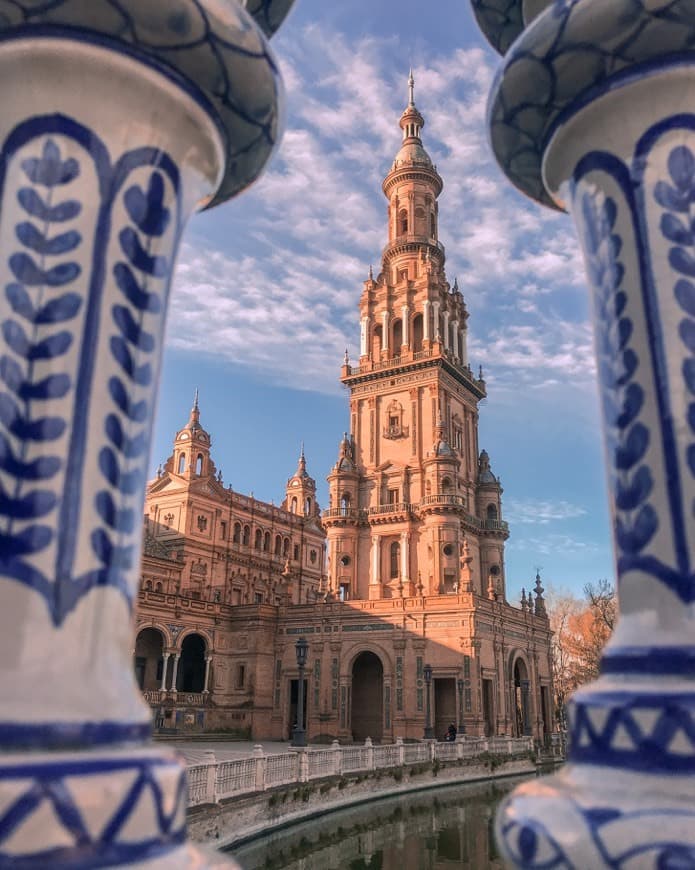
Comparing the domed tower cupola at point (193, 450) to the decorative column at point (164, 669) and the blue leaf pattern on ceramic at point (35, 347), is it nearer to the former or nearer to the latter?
the decorative column at point (164, 669)

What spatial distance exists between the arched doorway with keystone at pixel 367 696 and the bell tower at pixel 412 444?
325 cm

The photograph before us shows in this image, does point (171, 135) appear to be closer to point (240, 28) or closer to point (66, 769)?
point (240, 28)

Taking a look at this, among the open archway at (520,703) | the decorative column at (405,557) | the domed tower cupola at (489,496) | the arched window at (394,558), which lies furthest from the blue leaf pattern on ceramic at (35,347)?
the domed tower cupola at (489,496)

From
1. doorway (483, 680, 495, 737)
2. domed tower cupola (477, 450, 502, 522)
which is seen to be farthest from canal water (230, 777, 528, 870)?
domed tower cupola (477, 450, 502, 522)

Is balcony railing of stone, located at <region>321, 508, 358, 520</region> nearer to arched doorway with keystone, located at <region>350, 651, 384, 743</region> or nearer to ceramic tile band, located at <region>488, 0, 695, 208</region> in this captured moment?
arched doorway with keystone, located at <region>350, 651, 384, 743</region>

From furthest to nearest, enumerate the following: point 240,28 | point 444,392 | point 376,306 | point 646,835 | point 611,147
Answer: point 376,306 → point 444,392 → point 611,147 → point 240,28 → point 646,835

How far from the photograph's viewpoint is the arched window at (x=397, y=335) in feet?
135

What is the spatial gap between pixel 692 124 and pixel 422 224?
43.6m

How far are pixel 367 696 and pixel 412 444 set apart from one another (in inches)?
490

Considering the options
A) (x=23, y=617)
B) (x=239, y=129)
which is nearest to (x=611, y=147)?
(x=239, y=129)

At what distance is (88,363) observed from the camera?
150 cm

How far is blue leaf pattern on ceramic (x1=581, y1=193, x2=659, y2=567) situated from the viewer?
5.42 ft

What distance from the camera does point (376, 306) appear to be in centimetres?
4194

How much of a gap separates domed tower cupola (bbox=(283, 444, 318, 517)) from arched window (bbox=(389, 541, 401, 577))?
53.3 ft
